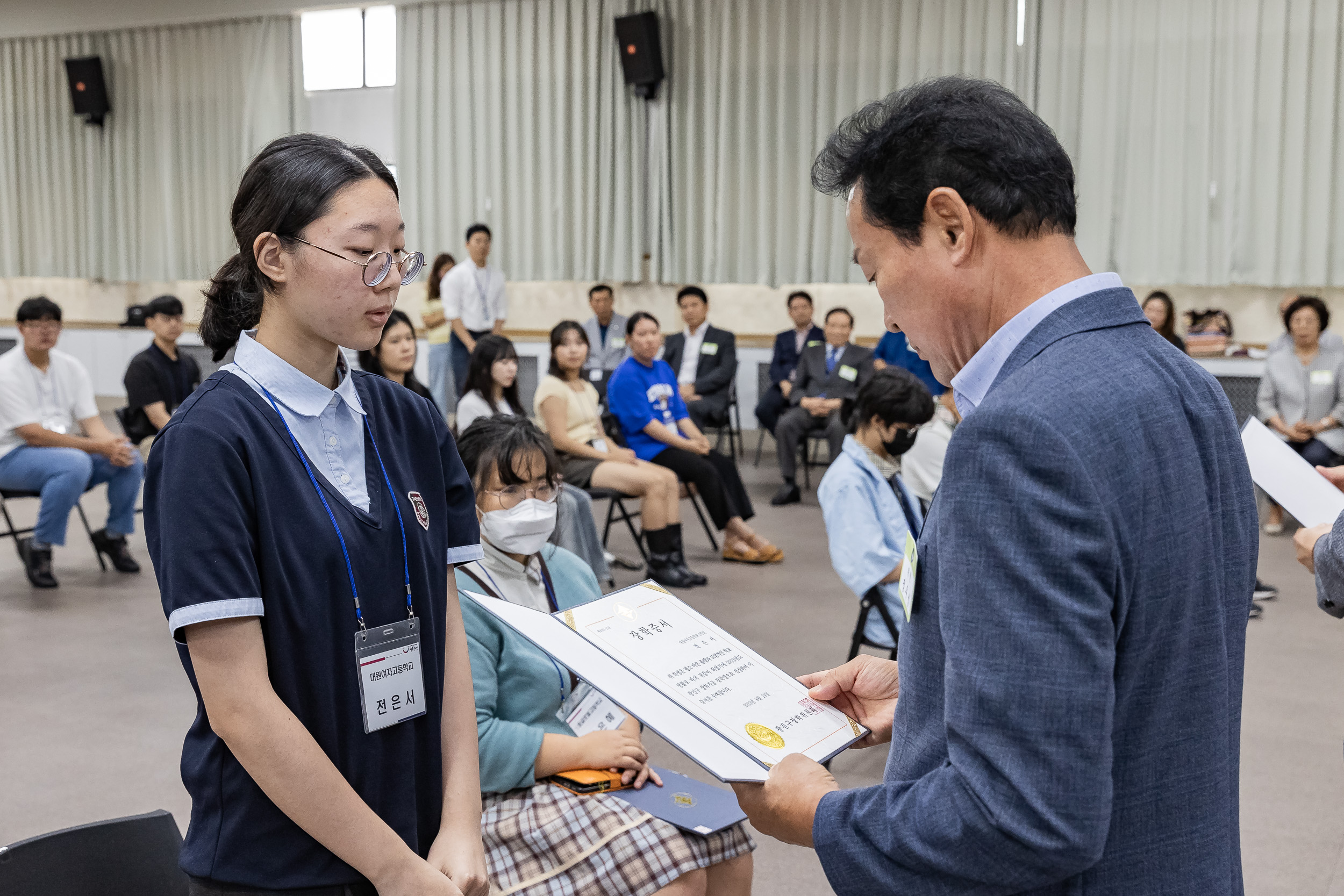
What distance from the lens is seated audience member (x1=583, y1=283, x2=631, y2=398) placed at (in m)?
8.79

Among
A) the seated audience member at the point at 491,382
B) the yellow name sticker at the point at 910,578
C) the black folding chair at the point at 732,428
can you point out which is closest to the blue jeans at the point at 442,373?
the black folding chair at the point at 732,428

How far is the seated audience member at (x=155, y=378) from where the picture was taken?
5848 millimetres

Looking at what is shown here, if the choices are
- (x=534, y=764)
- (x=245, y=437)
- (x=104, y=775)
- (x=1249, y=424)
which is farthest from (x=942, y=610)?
(x=104, y=775)

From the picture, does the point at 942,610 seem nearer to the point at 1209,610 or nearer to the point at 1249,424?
the point at 1209,610

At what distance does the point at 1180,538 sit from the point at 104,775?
313 centimetres

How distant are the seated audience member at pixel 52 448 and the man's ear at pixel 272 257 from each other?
180 inches

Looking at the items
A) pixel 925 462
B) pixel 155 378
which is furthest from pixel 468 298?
pixel 925 462

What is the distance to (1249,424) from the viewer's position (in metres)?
2.29

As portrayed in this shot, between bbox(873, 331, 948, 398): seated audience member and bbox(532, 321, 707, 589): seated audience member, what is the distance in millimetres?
2869

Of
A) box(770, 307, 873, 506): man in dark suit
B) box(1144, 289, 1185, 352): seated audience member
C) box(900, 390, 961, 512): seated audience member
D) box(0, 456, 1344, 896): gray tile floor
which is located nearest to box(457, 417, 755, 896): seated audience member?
box(0, 456, 1344, 896): gray tile floor

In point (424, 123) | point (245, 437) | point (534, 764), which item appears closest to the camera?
point (245, 437)

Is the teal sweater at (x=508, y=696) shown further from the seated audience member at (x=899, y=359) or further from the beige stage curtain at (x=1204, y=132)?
the beige stage curtain at (x=1204, y=132)

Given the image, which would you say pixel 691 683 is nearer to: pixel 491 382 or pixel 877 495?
pixel 877 495

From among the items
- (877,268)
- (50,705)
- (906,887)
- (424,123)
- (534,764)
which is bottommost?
(50,705)
